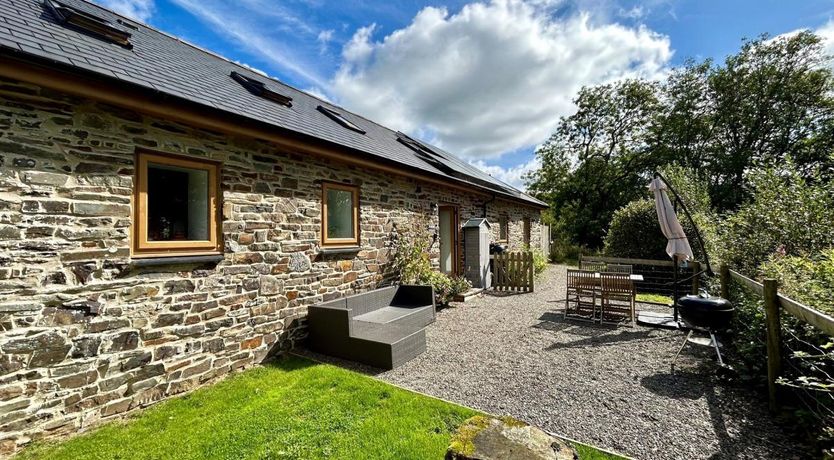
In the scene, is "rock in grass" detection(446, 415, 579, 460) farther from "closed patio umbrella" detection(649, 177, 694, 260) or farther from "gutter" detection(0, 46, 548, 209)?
"closed patio umbrella" detection(649, 177, 694, 260)

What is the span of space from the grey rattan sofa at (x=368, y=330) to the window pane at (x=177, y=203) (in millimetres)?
2015

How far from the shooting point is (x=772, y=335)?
127 inches

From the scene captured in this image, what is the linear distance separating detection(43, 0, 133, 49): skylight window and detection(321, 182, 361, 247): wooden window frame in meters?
3.40

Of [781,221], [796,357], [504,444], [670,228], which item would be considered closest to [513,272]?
[670,228]

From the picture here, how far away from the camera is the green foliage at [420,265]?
743cm

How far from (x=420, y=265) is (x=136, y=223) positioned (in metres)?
5.39

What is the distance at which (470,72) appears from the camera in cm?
1190

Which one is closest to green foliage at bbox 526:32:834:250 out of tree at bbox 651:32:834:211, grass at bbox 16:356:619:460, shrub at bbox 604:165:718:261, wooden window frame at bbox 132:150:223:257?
tree at bbox 651:32:834:211

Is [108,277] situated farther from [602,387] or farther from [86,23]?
[602,387]

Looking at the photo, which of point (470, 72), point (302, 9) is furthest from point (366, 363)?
point (470, 72)

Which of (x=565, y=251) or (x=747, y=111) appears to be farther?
(x=565, y=251)

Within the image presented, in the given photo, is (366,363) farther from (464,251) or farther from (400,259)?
(464,251)

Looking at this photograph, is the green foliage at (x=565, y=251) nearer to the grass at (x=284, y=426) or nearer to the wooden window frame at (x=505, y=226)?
the wooden window frame at (x=505, y=226)

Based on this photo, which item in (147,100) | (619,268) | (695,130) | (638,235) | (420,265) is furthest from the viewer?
(695,130)
